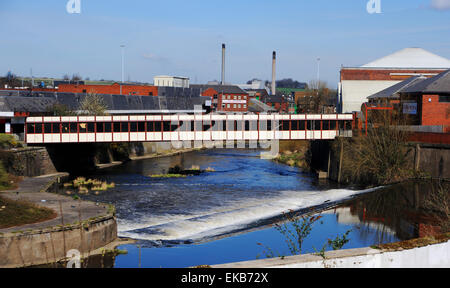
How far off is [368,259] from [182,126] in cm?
4455

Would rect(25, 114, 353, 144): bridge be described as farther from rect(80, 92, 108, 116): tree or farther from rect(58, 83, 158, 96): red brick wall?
rect(58, 83, 158, 96): red brick wall

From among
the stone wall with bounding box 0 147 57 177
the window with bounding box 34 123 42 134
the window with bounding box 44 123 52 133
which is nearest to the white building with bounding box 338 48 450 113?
the window with bounding box 44 123 52 133

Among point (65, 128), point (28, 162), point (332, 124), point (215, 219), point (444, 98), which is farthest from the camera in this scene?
point (332, 124)

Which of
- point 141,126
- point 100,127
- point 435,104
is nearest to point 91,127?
point 100,127

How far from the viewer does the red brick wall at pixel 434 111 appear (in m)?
52.7

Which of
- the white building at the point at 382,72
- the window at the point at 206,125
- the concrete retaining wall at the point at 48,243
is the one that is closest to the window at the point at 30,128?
the window at the point at 206,125

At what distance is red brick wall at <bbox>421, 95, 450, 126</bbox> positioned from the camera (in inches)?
2074

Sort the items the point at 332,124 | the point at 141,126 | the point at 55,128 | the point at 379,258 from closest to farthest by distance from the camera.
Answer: the point at 379,258 → the point at 55,128 → the point at 141,126 → the point at 332,124

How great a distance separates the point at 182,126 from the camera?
57.5 metres

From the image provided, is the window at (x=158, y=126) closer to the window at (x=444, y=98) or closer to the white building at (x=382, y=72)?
the window at (x=444, y=98)

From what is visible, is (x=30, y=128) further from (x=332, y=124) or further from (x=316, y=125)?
(x=332, y=124)

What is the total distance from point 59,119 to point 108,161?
13.3 meters
